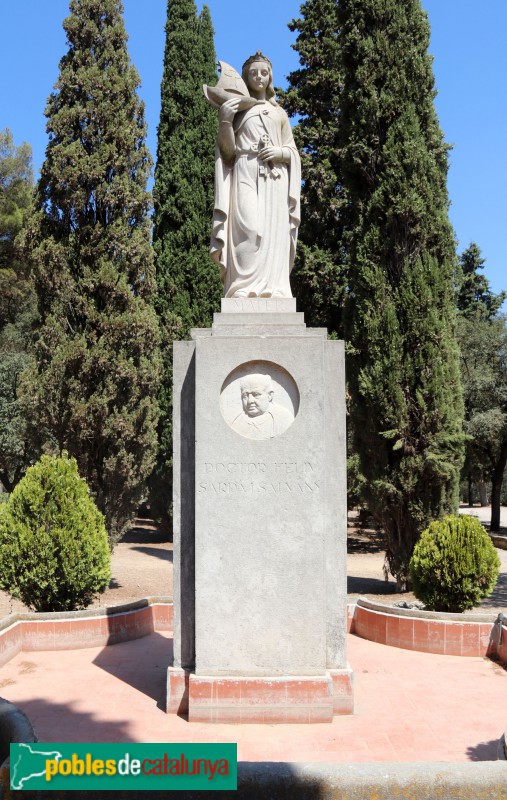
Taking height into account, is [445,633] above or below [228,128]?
below

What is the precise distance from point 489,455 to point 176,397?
27.6 meters

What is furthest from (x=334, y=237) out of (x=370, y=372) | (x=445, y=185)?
(x=370, y=372)

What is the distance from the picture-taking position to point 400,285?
15.2 meters

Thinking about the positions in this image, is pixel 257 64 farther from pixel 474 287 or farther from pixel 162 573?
pixel 474 287

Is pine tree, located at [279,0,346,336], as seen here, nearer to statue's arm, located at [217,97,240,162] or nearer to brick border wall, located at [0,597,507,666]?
brick border wall, located at [0,597,507,666]

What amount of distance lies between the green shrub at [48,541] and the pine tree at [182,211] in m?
14.9

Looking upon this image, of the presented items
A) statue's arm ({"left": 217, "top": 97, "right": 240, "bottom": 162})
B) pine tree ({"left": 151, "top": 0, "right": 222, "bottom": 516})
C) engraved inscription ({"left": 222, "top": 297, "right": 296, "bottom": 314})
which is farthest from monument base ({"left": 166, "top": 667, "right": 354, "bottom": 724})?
pine tree ({"left": 151, "top": 0, "right": 222, "bottom": 516})

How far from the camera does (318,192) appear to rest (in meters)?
23.1

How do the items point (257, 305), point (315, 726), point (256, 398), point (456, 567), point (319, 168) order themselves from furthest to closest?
point (319, 168) → point (456, 567) → point (257, 305) → point (256, 398) → point (315, 726)

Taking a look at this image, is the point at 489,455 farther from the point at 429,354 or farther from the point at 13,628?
the point at 13,628

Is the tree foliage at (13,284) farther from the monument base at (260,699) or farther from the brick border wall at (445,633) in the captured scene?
the monument base at (260,699)

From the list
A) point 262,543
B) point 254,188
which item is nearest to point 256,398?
point 262,543

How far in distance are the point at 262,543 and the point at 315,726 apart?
1.59 metres

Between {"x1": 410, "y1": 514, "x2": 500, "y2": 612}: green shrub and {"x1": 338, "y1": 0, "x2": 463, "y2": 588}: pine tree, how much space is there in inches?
193
